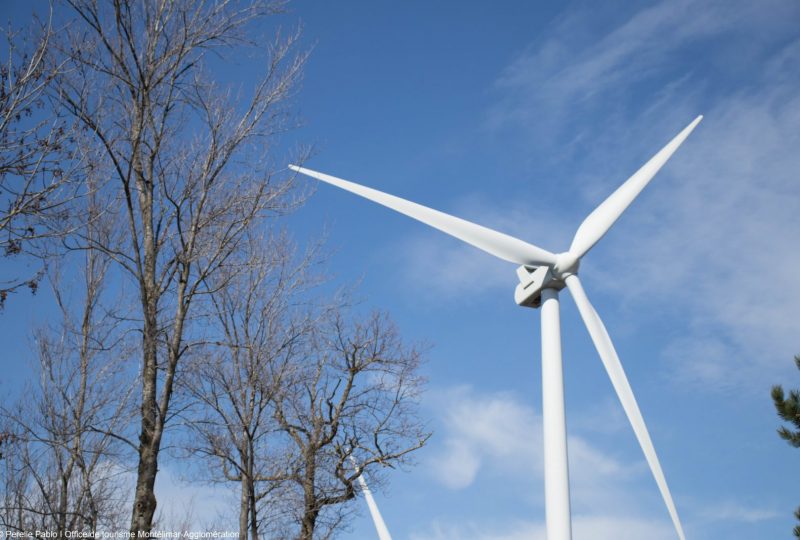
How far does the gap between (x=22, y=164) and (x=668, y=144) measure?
1140cm

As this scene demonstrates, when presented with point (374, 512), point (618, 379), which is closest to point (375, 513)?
point (374, 512)

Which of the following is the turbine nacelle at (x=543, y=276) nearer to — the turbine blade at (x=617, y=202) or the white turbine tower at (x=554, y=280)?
the white turbine tower at (x=554, y=280)

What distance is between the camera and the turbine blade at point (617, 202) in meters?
13.2

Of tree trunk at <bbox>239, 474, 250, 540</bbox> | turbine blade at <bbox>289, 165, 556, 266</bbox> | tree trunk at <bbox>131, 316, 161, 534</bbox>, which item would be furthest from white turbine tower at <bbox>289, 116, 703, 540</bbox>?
tree trunk at <bbox>239, 474, 250, 540</bbox>

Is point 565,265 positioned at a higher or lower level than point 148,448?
higher

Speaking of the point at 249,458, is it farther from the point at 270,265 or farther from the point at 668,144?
the point at 668,144

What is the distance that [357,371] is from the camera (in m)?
19.9

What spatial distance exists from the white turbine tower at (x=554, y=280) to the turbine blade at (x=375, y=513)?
25.7 ft

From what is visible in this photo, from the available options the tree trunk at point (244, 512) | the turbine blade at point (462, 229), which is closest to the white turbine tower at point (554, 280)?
the turbine blade at point (462, 229)

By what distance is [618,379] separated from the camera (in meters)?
12.5

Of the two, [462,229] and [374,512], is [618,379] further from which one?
[374,512]

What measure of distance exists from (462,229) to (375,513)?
9847 millimetres

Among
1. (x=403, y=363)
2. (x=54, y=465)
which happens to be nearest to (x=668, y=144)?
(x=403, y=363)

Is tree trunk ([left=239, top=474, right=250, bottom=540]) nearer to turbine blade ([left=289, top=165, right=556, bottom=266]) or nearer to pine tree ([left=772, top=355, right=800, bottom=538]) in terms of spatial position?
turbine blade ([left=289, top=165, right=556, bottom=266])
